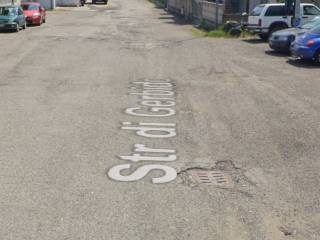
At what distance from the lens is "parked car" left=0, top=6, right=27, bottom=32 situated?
30.3m

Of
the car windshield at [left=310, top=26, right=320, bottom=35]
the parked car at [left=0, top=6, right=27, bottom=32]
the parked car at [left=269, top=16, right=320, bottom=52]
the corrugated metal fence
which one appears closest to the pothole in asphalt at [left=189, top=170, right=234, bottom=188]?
the car windshield at [left=310, top=26, right=320, bottom=35]

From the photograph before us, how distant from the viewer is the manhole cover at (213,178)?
22.7 ft

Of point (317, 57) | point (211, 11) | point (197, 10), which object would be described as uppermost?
point (211, 11)

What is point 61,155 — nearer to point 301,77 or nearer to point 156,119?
point 156,119

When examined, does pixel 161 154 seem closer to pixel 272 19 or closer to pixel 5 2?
pixel 272 19

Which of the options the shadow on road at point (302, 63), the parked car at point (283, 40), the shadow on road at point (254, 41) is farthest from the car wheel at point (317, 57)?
the shadow on road at point (254, 41)

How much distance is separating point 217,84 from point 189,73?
2.25 meters

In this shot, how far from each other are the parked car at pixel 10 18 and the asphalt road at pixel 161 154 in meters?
14.1

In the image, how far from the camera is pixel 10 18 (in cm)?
3055

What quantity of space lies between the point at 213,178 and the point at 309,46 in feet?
42.2

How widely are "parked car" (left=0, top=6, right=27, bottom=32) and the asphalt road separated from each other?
14136 mm

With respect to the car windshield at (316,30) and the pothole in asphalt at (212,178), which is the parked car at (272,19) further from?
the pothole in asphalt at (212,178)

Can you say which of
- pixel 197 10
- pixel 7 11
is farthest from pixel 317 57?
pixel 197 10

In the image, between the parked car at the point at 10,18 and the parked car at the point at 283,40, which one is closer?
the parked car at the point at 283,40
